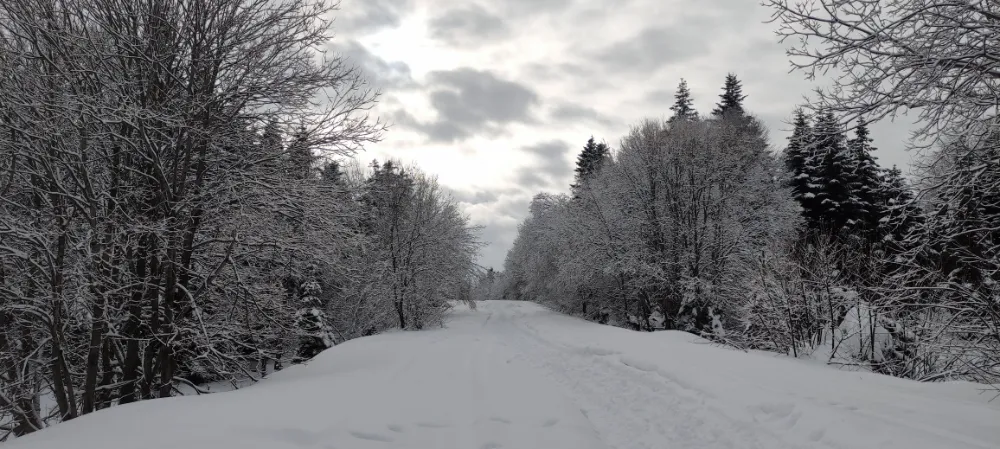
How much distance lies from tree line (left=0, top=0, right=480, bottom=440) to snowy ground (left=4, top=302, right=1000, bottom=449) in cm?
228

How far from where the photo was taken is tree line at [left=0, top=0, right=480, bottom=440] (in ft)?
20.4

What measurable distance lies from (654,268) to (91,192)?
66.1 feet

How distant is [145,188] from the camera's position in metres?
7.54

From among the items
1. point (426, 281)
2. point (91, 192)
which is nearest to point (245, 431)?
point (91, 192)

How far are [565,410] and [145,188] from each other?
8085mm

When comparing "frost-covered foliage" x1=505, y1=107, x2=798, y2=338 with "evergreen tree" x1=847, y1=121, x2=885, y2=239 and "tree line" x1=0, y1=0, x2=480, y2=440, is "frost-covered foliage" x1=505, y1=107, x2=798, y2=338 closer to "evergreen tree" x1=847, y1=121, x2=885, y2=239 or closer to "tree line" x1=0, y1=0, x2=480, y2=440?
"evergreen tree" x1=847, y1=121, x2=885, y2=239

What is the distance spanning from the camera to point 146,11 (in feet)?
22.9

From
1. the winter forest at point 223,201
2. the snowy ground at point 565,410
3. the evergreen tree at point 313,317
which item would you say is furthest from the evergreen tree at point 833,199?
the evergreen tree at point 313,317

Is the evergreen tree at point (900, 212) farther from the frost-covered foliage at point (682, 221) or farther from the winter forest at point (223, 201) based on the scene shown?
the frost-covered foliage at point (682, 221)

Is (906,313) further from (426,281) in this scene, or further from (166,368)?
(426,281)

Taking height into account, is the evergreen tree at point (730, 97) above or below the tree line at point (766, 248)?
above

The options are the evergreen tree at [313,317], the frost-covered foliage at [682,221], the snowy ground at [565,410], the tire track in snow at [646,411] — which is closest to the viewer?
the snowy ground at [565,410]

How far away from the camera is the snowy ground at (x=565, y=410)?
4203 millimetres

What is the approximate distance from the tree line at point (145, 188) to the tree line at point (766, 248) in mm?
8051
